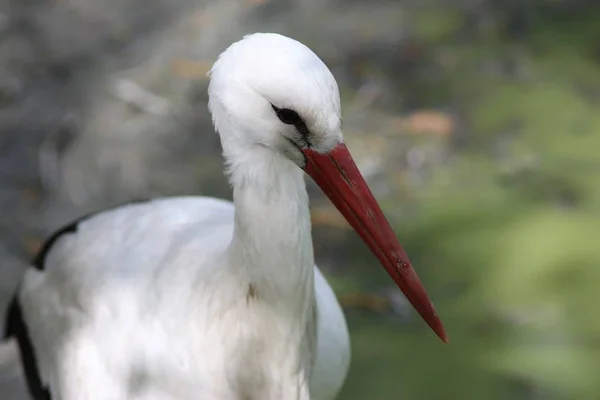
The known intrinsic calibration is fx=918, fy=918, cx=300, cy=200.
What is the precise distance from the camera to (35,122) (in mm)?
2818

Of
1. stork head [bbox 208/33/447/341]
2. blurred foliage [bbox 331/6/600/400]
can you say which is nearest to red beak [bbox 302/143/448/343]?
stork head [bbox 208/33/447/341]

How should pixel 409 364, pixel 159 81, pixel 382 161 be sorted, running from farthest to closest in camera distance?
pixel 159 81 → pixel 382 161 → pixel 409 364

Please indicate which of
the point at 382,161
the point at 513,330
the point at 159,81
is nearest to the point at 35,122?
the point at 159,81

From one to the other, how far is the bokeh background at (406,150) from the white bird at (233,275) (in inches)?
24.4

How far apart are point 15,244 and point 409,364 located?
1.11 metres

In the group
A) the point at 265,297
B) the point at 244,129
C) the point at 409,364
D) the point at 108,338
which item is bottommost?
the point at 409,364

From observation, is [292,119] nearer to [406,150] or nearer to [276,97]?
[276,97]

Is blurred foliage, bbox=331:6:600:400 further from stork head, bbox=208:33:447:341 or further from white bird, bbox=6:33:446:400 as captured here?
stork head, bbox=208:33:447:341

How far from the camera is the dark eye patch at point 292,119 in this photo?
1198 millimetres

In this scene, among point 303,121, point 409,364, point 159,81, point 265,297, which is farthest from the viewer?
point 159,81

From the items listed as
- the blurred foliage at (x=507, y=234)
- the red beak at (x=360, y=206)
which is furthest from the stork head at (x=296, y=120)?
the blurred foliage at (x=507, y=234)

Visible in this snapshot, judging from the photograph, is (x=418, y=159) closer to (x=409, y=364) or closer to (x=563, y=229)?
(x=563, y=229)

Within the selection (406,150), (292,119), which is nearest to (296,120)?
(292,119)

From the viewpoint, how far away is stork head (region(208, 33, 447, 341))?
117 cm
